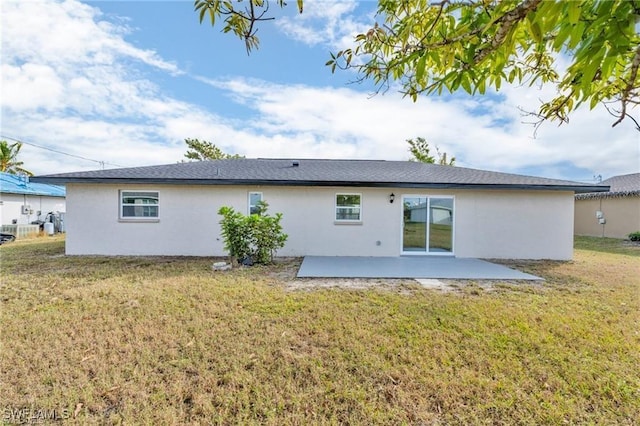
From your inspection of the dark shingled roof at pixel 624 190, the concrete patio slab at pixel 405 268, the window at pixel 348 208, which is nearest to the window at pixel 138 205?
the concrete patio slab at pixel 405 268

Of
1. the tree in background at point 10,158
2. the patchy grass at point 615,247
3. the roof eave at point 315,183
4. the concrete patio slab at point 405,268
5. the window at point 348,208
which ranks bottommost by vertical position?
the concrete patio slab at point 405,268

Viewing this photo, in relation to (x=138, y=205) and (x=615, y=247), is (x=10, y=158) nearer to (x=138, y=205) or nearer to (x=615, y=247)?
(x=138, y=205)

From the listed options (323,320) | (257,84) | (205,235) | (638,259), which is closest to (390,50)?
(323,320)

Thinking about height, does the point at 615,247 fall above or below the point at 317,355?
above

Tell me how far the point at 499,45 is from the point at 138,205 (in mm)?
11439

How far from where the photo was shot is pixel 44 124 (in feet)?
59.3

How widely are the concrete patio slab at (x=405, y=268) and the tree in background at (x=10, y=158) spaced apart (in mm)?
33355

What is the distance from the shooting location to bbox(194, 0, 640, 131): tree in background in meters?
1.29

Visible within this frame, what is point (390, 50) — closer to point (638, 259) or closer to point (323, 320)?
point (323, 320)

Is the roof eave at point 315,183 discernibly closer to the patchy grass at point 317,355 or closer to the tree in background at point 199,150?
the patchy grass at point 317,355

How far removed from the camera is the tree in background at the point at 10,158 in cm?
2633

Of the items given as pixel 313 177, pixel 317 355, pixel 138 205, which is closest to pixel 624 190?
pixel 313 177

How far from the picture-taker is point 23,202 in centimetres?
1805

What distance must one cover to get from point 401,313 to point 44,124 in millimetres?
23878
